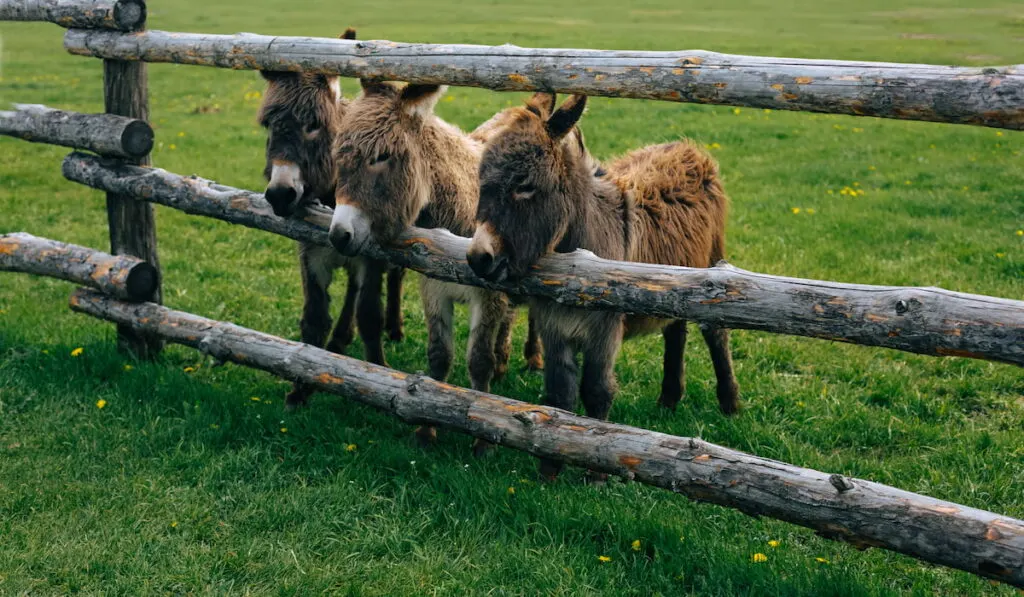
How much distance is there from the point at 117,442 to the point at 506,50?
305 cm

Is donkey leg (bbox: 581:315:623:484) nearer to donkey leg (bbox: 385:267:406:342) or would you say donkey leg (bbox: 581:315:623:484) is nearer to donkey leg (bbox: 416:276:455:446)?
donkey leg (bbox: 416:276:455:446)

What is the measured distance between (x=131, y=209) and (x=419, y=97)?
236cm

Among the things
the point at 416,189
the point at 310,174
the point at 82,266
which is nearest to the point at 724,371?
the point at 416,189

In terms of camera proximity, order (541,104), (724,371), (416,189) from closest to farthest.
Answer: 1. (541,104)
2. (416,189)
3. (724,371)

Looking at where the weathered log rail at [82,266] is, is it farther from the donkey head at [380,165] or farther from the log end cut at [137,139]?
the donkey head at [380,165]

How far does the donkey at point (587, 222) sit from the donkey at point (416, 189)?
59cm

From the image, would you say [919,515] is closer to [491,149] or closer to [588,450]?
[588,450]

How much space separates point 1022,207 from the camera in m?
9.23

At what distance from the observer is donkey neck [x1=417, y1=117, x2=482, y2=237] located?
4.84 m

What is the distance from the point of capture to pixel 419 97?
4.54 meters

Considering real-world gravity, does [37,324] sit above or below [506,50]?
below

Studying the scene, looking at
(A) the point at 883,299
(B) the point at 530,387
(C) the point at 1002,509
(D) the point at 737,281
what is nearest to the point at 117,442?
(B) the point at 530,387

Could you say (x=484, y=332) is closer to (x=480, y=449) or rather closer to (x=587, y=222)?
(x=480, y=449)

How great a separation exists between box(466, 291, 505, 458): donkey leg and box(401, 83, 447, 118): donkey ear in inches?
42.1
